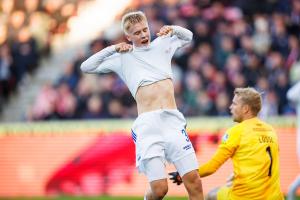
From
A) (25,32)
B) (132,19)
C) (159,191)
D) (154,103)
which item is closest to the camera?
(159,191)

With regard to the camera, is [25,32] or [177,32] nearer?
[177,32]

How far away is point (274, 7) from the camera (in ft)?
65.1

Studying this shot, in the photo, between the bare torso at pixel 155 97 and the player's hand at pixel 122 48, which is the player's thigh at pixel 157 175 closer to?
the bare torso at pixel 155 97

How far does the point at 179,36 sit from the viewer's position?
10289 mm

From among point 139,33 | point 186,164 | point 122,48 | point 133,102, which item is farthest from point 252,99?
point 133,102

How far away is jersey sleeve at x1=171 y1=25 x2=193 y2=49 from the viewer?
1023 centimetres

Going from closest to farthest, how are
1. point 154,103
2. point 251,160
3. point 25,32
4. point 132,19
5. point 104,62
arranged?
point 251,160
point 154,103
point 132,19
point 104,62
point 25,32

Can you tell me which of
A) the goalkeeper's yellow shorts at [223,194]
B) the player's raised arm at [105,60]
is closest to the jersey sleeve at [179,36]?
the player's raised arm at [105,60]

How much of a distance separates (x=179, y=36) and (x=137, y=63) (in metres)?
0.66

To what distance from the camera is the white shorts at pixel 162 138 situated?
966 centimetres

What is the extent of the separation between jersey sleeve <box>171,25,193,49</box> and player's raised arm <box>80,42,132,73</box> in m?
0.58

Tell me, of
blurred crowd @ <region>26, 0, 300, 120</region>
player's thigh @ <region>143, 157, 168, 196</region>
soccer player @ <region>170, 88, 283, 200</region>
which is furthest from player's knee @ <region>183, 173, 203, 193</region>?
blurred crowd @ <region>26, 0, 300, 120</region>

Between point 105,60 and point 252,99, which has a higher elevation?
point 105,60

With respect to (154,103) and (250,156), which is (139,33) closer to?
(154,103)
